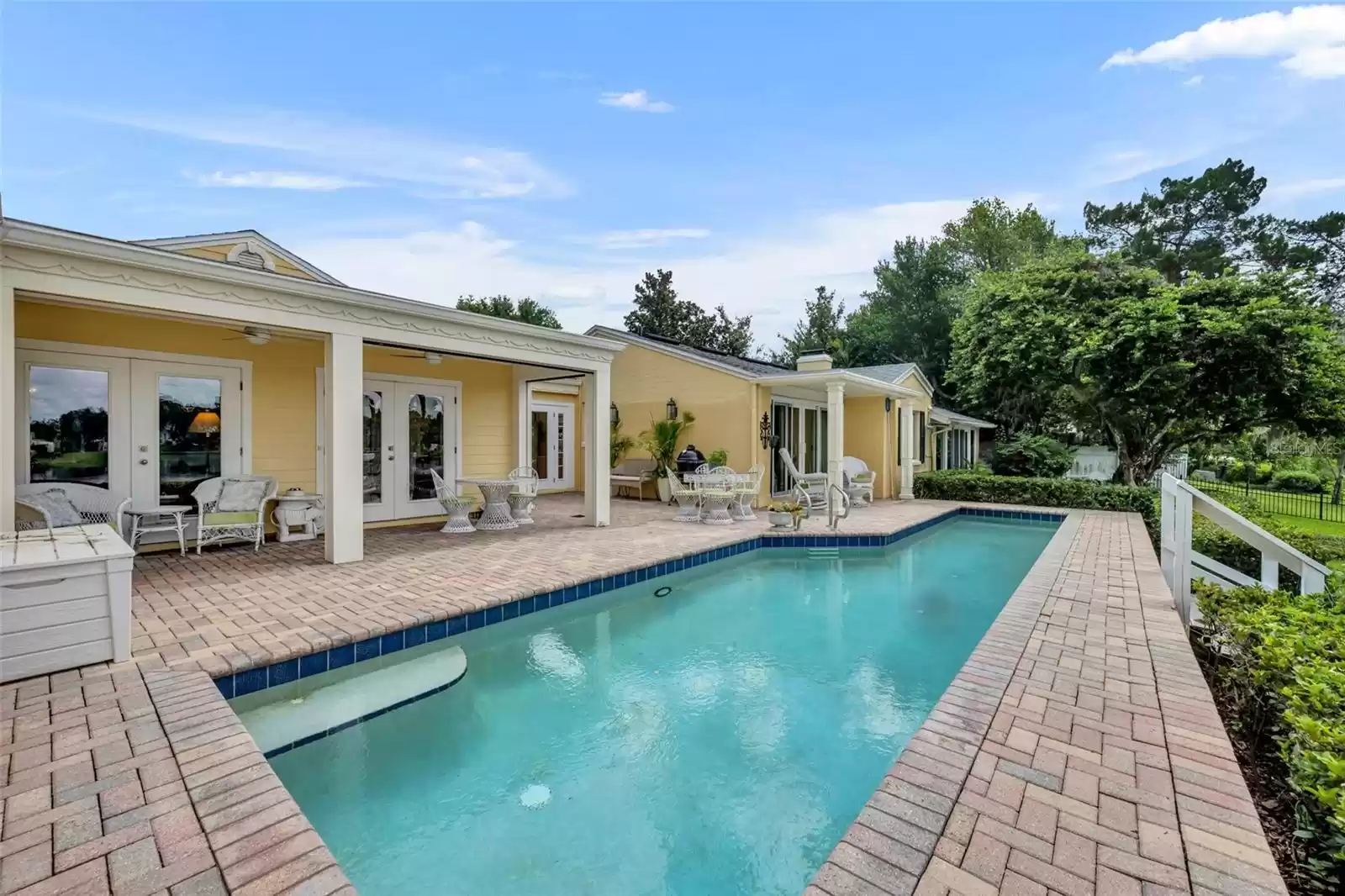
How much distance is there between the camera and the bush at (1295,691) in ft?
6.07

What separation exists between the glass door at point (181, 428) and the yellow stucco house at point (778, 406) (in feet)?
24.8

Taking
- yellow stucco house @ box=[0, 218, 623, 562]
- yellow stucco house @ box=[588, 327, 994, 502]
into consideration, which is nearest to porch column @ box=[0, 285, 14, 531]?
yellow stucco house @ box=[0, 218, 623, 562]

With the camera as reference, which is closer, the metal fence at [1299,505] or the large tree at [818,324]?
the metal fence at [1299,505]

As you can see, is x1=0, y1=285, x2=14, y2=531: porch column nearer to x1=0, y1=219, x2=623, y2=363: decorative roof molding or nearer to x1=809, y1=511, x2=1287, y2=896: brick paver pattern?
x1=0, y1=219, x2=623, y2=363: decorative roof molding

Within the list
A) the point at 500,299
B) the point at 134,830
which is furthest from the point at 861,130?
the point at 500,299

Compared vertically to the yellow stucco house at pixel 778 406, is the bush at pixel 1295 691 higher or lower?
lower

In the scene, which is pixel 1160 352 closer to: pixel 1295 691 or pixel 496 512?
pixel 1295 691

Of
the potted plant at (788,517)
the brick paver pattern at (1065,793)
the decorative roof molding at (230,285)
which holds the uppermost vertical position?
the decorative roof molding at (230,285)

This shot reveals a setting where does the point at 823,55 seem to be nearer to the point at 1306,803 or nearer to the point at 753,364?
the point at 753,364

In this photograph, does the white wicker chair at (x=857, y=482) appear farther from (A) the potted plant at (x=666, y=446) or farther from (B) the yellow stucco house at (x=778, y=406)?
(A) the potted plant at (x=666, y=446)

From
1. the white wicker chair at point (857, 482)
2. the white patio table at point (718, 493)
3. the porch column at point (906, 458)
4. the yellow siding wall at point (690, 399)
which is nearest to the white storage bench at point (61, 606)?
the white patio table at point (718, 493)

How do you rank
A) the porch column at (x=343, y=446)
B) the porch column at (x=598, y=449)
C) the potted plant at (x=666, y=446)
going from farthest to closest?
the potted plant at (x=666, y=446) → the porch column at (x=598, y=449) → the porch column at (x=343, y=446)

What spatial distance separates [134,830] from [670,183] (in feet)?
46.0

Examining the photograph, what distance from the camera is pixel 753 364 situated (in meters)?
15.1
